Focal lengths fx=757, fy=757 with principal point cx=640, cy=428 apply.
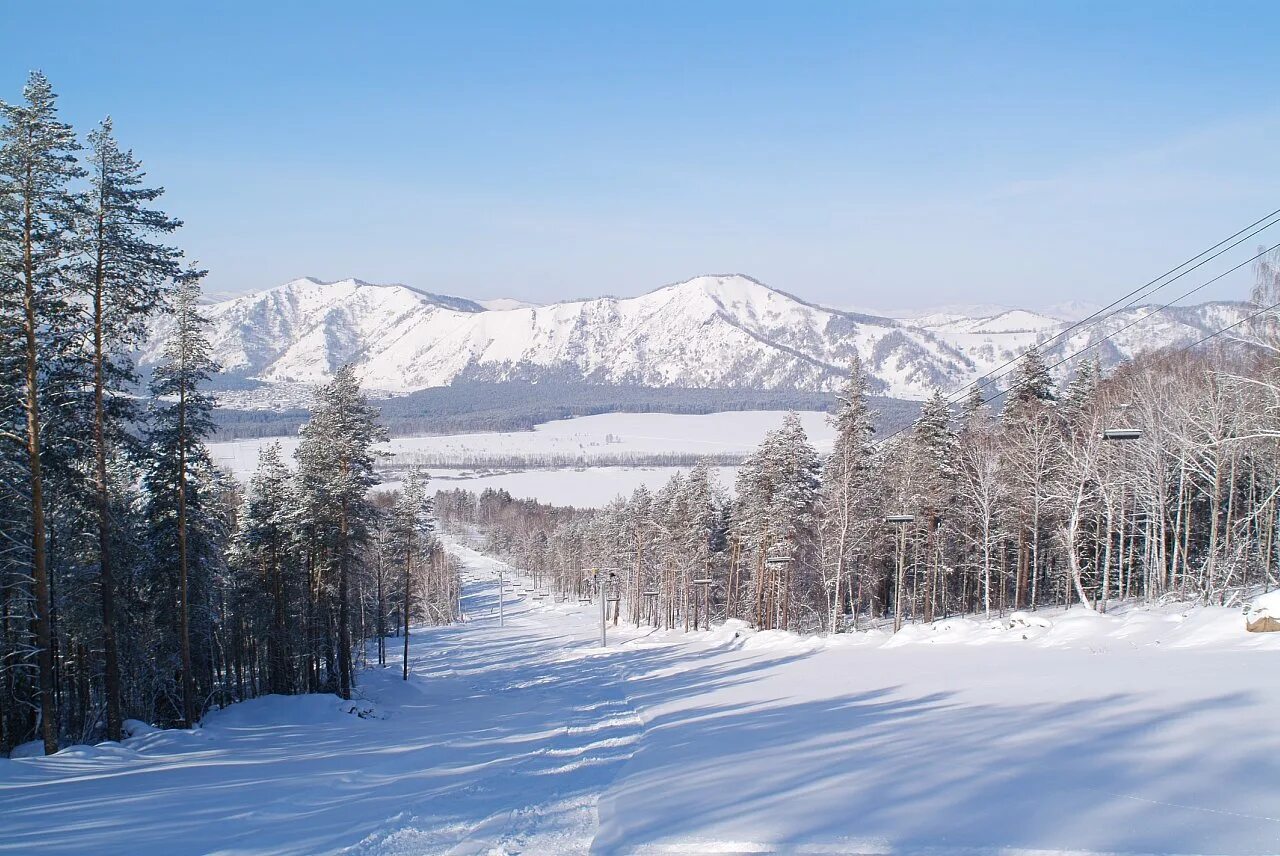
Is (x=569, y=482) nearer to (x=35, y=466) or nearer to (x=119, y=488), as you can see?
(x=119, y=488)

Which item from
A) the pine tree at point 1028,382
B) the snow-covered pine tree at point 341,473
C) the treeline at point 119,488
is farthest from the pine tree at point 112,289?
the pine tree at point 1028,382

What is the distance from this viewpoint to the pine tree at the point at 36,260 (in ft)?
43.0

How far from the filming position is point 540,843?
8281 millimetres

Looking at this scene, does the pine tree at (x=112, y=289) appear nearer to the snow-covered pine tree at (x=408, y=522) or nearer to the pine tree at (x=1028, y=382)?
the snow-covered pine tree at (x=408, y=522)

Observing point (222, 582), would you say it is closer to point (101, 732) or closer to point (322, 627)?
point (322, 627)

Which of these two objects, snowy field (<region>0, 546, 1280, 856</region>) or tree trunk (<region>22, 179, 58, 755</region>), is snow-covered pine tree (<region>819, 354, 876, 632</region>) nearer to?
snowy field (<region>0, 546, 1280, 856</region>)

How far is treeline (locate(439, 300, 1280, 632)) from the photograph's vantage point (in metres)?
26.0

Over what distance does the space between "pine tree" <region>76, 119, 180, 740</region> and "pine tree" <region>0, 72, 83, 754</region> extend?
584mm

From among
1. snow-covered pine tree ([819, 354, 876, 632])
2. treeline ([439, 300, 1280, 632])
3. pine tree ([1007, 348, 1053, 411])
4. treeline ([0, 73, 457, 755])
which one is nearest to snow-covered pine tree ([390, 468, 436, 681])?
treeline ([0, 73, 457, 755])

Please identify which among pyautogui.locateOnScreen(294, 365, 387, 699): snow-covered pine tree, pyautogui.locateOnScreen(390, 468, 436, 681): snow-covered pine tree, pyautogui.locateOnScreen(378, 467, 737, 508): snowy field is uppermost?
pyautogui.locateOnScreen(294, 365, 387, 699): snow-covered pine tree

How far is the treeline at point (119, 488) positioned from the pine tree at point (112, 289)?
0.11 ft

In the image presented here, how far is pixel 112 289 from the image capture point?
14.8 meters

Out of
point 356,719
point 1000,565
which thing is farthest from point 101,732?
point 1000,565

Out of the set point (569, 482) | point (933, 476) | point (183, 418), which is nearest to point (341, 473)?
point (183, 418)
